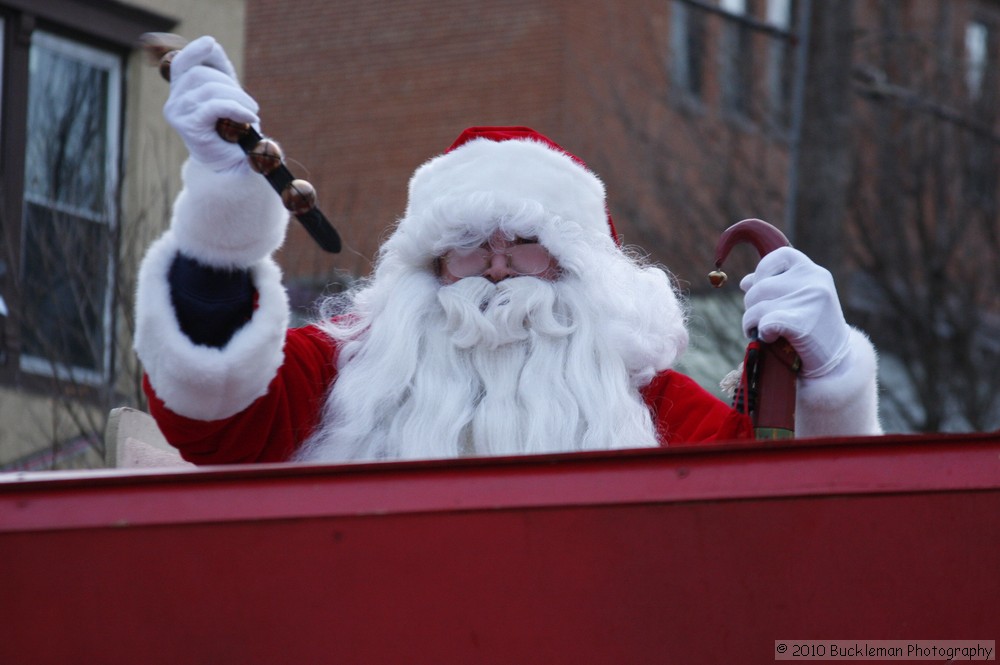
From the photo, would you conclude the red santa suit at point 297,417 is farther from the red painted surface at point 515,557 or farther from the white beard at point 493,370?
the red painted surface at point 515,557

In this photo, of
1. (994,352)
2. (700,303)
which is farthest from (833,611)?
(994,352)

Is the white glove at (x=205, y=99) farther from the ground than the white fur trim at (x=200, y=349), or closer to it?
farther from the ground

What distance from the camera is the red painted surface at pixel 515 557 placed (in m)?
2.12

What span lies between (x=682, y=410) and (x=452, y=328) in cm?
58

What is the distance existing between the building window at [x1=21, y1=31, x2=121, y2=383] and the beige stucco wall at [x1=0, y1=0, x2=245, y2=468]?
104 mm

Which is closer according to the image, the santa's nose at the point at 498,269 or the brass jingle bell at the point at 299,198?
the brass jingle bell at the point at 299,198

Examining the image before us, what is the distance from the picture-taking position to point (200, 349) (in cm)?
301

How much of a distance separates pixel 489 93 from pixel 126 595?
1102cm

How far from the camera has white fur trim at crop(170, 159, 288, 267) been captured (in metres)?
2.91

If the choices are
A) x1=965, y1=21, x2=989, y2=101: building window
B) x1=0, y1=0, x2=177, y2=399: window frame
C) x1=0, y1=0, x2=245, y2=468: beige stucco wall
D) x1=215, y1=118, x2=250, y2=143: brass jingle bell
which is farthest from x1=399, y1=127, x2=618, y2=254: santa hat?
x1=965, y1=21, x2=989, y2=101: building window

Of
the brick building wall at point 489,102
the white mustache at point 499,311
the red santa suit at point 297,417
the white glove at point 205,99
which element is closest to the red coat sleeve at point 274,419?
the red santa suit at point 297,417

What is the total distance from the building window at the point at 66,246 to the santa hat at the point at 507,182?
2908 mm

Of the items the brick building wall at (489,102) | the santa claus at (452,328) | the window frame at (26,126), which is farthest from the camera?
the brick building wall at (489,102)

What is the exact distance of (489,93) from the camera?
510 inches
